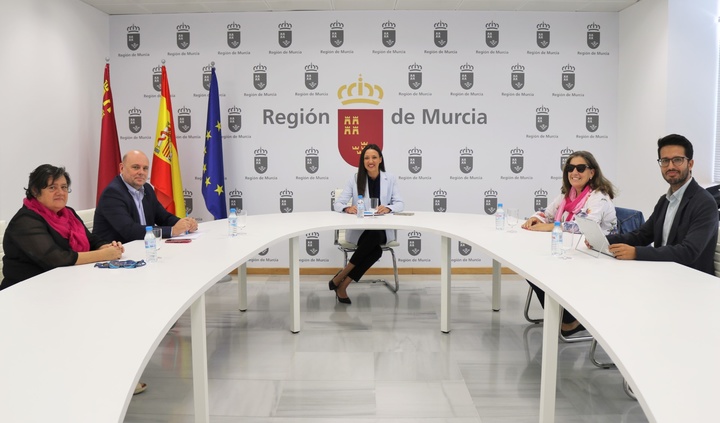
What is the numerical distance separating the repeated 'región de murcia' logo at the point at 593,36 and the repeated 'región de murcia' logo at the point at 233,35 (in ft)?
11.4

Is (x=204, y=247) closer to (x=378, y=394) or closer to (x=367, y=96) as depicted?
(x=378, y=394)

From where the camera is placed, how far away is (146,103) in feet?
17.5

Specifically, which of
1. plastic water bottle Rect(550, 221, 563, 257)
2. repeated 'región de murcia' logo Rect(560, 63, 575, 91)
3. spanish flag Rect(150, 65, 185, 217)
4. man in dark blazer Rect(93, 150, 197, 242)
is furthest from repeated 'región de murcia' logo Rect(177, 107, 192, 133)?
plastic water bottle Rect(550, 221, 563, 257)

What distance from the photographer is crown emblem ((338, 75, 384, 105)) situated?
17.3 feet

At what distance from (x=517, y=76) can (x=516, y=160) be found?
2.76 feet

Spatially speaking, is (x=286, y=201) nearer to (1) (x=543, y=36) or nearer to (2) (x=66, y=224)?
(2) (x=66, y=224)

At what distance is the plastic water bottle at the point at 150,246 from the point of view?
2.38 meters

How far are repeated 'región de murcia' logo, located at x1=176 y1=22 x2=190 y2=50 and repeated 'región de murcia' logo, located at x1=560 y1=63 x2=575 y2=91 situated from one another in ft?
12.4

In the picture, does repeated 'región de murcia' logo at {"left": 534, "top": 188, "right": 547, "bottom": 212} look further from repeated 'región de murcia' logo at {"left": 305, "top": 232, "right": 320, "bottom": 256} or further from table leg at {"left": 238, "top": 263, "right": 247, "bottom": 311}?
table leg at {"left": 238, "top": 263, "right": 247, "bottom": 311}

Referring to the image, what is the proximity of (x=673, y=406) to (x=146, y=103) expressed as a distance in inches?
209

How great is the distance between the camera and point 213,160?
507cm

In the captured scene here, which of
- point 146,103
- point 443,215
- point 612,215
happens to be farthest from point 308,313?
point 146,103

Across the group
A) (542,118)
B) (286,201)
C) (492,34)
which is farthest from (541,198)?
(286,201)

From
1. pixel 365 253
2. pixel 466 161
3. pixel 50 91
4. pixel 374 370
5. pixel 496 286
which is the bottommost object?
pixel 374 370
